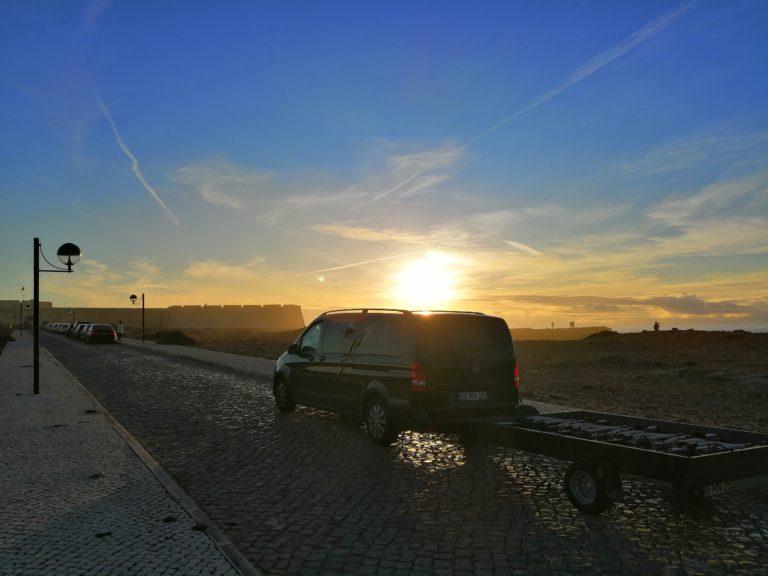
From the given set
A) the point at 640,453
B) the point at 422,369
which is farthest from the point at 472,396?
the point at 640,453

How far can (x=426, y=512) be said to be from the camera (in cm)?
572

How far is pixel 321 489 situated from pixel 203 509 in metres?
1.23

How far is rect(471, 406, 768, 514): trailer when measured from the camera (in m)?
5.15

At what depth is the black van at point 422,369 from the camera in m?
8.26

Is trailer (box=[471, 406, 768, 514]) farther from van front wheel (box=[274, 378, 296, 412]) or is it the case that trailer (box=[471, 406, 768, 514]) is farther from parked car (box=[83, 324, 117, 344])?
parked car (box=[83, 324, 117, 344])

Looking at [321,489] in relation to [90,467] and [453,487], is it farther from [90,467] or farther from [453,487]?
[90,467]

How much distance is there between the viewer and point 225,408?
12531 mm

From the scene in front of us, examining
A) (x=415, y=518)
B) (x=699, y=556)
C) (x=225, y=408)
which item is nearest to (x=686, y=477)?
(x=699, y=556)

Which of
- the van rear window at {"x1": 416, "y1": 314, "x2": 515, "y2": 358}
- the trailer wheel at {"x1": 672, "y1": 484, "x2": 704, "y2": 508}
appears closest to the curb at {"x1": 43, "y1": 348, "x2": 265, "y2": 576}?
the trailer wheel at {"x1": 672, "y1": 484, "x2": 704, "y2": 508}

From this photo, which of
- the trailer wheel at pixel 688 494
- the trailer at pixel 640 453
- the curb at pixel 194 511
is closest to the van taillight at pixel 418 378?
the trailer at pixel 640 453

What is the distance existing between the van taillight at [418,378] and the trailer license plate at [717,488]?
12.2 feet

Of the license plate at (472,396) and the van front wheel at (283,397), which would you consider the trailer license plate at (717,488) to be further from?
the van front wheel at (283,397)

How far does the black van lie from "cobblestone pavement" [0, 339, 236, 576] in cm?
322

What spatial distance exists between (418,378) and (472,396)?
81 cm
